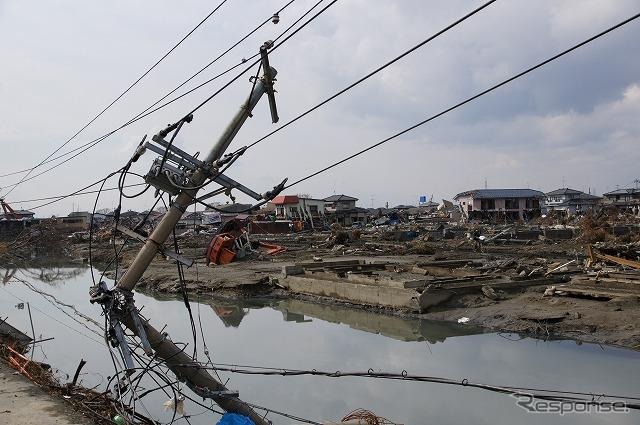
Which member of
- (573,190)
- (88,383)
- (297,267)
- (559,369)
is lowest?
(88,383)

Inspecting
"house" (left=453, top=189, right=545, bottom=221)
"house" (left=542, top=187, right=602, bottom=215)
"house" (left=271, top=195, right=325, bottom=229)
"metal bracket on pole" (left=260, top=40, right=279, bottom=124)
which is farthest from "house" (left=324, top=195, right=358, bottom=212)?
"metal bracket on pole" (left=260, top=40, right=279, bottom=124)

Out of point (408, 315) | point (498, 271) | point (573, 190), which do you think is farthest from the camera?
point (573, 190)

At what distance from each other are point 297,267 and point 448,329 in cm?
981

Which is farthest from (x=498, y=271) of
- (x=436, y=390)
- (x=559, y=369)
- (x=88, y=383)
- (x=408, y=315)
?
(x=88, y=383)

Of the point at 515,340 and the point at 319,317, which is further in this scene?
the point at 319,317

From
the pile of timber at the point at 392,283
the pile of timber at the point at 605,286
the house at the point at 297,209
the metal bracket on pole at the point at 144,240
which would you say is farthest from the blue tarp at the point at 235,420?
the house at the point at 297,209

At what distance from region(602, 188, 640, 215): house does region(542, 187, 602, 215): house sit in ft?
6.44

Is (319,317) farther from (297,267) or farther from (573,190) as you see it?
(573,190)

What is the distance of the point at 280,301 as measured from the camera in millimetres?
22438

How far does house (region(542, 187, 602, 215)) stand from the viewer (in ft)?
237

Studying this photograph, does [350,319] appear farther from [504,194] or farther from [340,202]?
[340,202]

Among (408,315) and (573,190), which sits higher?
(573,190)

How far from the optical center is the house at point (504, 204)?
67.8 m

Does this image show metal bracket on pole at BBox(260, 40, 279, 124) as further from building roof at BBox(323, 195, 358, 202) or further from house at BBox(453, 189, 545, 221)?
building roof at BBox(323, 195, 358, 202)
